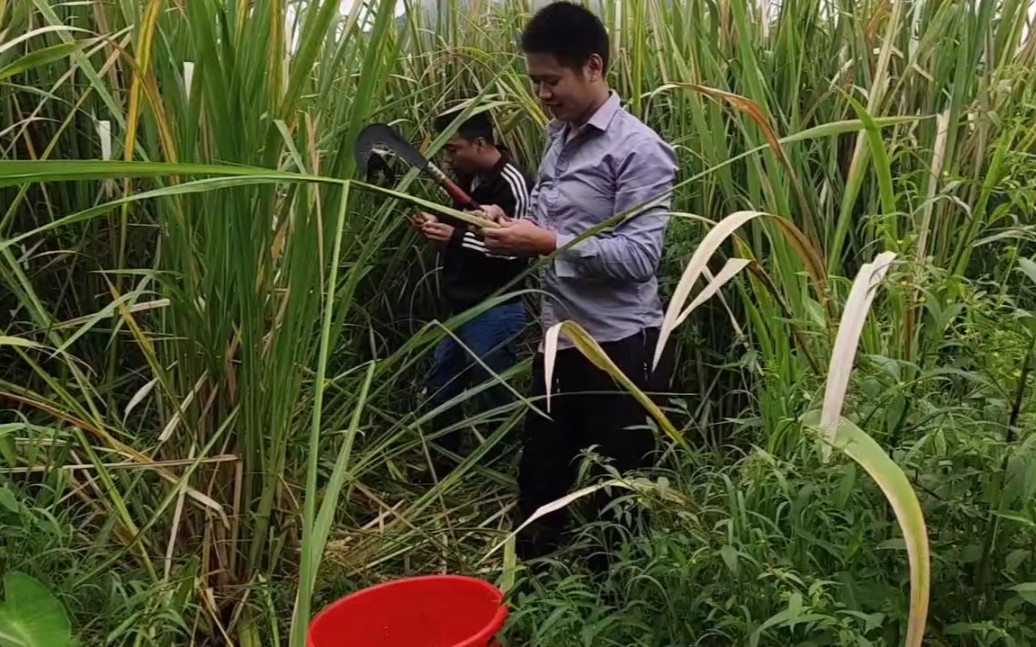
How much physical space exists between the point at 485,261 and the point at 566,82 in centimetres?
65

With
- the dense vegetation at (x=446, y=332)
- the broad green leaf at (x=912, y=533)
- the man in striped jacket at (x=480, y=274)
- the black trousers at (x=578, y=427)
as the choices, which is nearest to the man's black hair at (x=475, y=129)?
the man in striped jacket at (x=480, y=274)

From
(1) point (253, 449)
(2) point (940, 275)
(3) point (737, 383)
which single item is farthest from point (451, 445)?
(2) point (940, 275)

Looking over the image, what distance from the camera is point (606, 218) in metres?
1.57

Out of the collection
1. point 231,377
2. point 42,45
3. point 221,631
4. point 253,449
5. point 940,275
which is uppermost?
point 42,45

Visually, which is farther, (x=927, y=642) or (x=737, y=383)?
(x=737, y=383)

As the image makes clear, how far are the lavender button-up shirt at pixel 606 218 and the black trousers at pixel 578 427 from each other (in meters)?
0.04

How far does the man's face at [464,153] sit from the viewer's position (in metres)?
2.15

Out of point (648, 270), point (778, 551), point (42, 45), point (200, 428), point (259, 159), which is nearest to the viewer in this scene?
point (778, 551)

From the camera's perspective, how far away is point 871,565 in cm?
91

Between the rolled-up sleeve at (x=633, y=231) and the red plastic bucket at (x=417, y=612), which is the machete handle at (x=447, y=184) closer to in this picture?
the rolled-up sleeve at (x=633, y=231)

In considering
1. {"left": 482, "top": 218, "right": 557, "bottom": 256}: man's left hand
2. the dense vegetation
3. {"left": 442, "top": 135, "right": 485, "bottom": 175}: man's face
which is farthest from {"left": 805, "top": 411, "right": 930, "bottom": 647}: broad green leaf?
{"left": 442, "top": 135, "right": 485, "bottom": 175}: man's face

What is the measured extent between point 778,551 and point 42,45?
4.98 feet

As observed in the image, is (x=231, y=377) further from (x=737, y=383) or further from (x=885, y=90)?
(x=885, y=90)

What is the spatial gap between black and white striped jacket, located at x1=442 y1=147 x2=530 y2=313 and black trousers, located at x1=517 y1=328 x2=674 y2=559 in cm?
41
